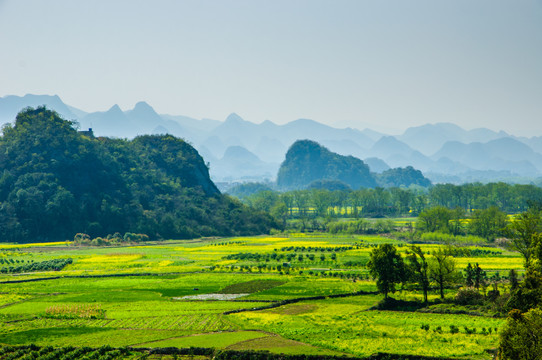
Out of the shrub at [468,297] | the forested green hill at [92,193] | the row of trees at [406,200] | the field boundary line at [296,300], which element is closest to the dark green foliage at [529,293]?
the shrub at [468,297]

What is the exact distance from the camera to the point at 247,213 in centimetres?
14988

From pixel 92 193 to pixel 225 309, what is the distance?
3648 inches

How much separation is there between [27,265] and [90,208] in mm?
48844

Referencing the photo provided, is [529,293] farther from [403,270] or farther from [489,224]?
[489,224]

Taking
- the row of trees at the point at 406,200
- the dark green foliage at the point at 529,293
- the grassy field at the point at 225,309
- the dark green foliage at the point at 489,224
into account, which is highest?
the row of trees at the point at 406,200

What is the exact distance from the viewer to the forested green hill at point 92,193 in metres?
116

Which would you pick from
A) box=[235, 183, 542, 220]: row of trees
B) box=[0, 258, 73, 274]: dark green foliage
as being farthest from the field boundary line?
box=[235, 183, 542, 220]: row of trees

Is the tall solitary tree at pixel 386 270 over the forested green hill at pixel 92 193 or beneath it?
beneath

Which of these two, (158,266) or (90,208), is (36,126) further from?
(158,266)

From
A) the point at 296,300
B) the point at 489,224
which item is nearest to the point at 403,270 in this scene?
the point at 296,300

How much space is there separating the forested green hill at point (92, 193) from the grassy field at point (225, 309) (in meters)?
29.5

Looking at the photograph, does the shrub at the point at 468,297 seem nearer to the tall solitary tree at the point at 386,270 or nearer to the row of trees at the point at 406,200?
the tall solitary tree at the point at 386,270

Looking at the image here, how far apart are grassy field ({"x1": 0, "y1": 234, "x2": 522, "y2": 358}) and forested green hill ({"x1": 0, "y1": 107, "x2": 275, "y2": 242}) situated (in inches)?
1163

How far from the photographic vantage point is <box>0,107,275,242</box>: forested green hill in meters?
116
